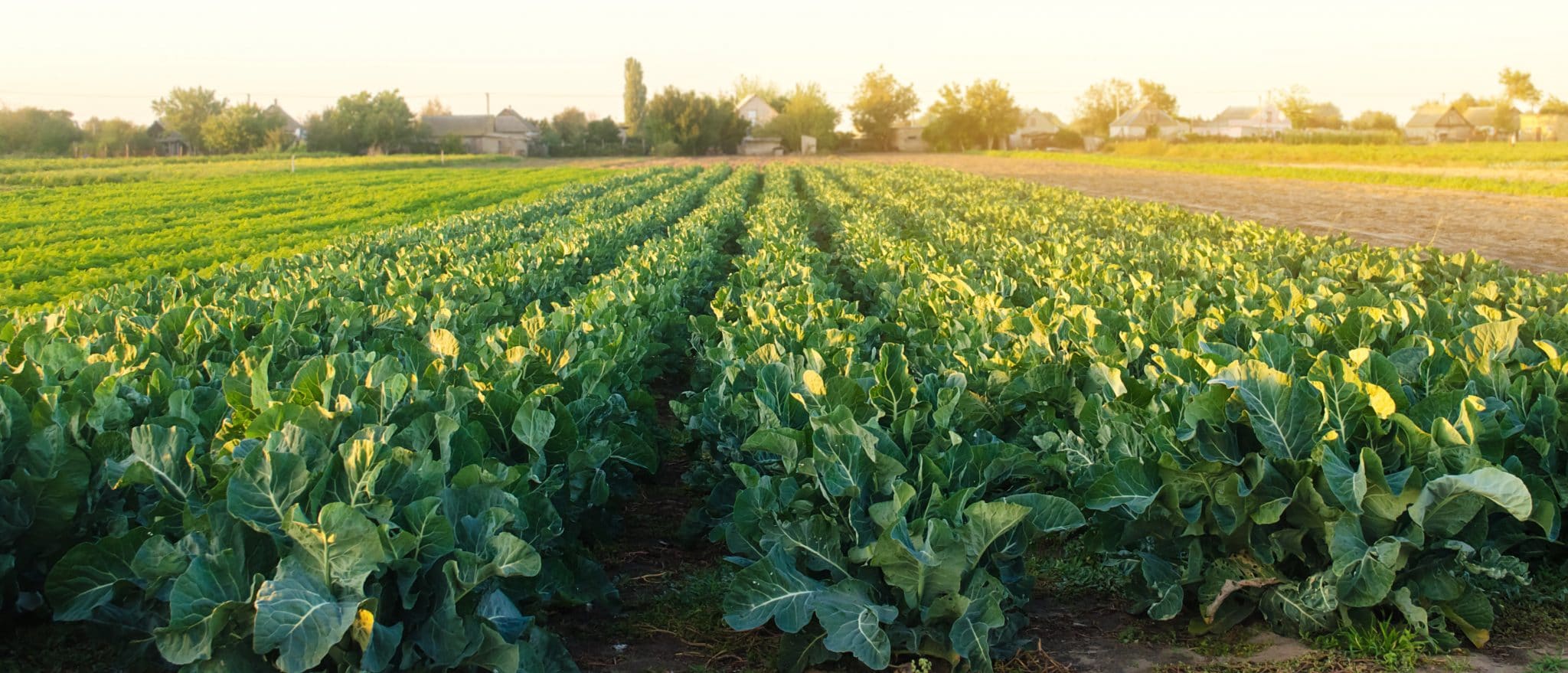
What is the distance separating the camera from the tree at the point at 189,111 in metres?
79.8

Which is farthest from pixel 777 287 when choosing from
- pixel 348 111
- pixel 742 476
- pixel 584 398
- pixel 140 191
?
pixel 348 111

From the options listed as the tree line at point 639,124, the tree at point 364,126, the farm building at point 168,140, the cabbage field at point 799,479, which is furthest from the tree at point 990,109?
the cabbage field at point 799,479

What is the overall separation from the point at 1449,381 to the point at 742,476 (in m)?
3.03

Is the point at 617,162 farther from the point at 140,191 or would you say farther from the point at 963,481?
the point at 963,481

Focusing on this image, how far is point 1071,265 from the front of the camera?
30.7ft

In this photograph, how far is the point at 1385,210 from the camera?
25.5m

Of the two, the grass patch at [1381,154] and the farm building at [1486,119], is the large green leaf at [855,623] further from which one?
the farm building at [1486,119]

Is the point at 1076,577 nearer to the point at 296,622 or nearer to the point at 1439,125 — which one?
the point at 296,622

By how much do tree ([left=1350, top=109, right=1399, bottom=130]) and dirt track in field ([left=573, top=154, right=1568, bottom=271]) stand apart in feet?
220

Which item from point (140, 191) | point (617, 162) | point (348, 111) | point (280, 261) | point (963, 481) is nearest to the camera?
point (963, 481)

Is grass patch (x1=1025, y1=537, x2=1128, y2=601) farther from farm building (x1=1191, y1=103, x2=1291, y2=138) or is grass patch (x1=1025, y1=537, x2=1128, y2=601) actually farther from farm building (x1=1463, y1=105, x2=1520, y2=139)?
farm building (x1=1191, y1=103, x2=1291, y2=138)

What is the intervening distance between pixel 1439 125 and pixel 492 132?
90.5m

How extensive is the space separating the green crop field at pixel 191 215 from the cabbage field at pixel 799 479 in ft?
34.4

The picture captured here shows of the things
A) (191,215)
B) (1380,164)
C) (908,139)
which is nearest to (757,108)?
(908,139)
